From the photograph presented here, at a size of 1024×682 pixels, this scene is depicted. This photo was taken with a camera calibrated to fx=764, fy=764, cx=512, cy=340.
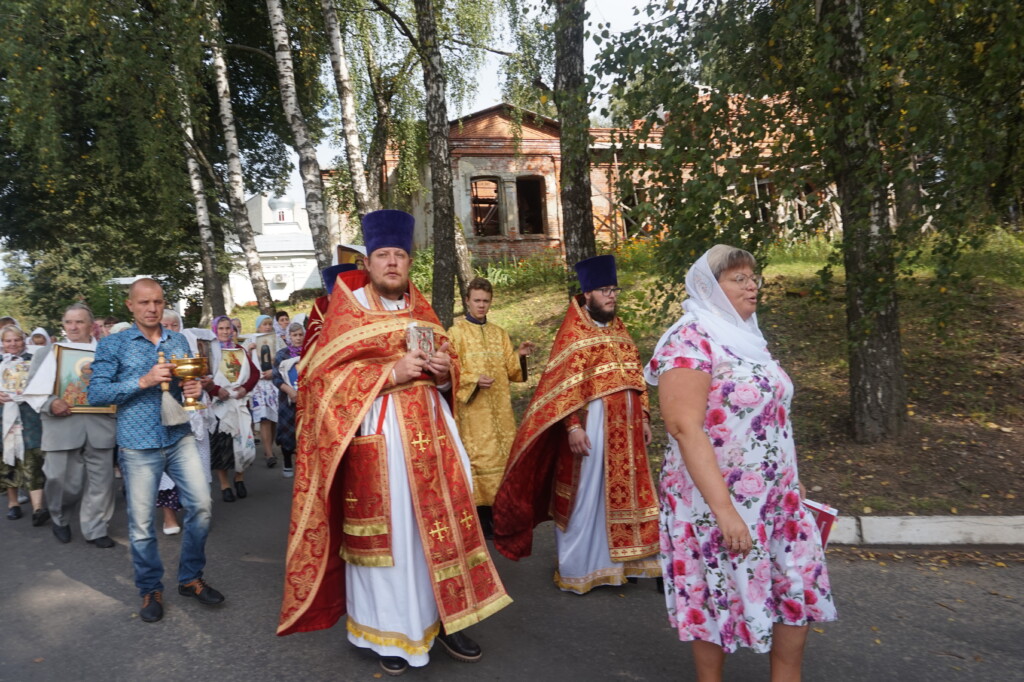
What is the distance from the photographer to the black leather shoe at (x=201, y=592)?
5.14 m

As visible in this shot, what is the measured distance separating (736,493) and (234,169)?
652 inches

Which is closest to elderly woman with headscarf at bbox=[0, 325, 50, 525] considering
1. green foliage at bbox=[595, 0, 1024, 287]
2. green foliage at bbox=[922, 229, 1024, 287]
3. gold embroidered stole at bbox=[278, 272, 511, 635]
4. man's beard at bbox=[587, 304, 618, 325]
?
gold embroidered stole at bbox=[278, 272, 511, 635]

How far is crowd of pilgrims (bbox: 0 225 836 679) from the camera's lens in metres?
3.02

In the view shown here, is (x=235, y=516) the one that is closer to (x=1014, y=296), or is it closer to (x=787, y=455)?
(x=787, y=455)

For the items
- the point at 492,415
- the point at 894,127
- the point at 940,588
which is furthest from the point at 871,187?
the point at 492,415

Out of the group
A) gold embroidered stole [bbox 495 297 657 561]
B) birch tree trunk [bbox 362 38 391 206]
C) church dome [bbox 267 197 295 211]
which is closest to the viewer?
gold embroidered stole [bbox 495 297 657 561]

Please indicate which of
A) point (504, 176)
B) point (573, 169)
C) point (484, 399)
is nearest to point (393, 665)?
point (484, 399)

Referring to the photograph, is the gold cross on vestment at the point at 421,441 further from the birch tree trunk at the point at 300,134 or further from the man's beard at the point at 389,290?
the birch tree trunk at the point at 300,134

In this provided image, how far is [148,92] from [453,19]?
7008mm

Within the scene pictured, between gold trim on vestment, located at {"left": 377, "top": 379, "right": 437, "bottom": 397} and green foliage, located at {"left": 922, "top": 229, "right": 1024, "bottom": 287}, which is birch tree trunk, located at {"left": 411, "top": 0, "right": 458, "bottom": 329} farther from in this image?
green foliage, located at {"left": 922, "top": 229, "right": 1024, "bottom": 287}

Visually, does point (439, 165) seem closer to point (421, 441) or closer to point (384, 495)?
point (421, 441)

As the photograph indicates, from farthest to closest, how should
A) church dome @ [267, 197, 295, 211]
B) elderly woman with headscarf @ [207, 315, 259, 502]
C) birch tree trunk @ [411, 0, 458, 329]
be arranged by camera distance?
church dome @ [267, 197, 295, 211]
birch tree trunk @ [411, 0, 458, 329]
elderly woman with headscarf @ [207, 315, 259, 502]

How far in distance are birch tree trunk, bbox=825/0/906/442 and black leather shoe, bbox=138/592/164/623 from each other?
6117 mm

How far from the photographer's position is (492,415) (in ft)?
22.2
